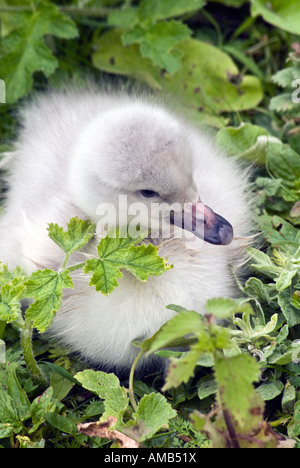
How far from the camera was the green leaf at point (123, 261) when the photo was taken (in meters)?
1.66

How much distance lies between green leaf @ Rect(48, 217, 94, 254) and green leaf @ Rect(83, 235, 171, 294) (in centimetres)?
7

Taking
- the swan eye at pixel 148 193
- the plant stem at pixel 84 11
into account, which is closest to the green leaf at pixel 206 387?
the swan eye at pixel 148 193

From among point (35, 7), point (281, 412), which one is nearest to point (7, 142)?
point (35, 7)

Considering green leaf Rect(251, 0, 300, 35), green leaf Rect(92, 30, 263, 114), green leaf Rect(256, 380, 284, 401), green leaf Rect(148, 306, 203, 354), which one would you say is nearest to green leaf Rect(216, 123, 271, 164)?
green leaf Rect(92, 30, 263, 114)

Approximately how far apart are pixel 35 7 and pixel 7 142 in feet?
1.94

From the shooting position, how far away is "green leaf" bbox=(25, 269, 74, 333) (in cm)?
162

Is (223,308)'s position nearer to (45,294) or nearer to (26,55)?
(45,294)

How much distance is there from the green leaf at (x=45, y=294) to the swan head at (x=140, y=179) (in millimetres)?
275

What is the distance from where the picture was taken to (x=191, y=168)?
73.0 inches

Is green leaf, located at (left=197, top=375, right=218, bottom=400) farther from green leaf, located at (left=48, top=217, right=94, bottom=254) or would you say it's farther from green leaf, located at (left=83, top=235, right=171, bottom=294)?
green leaf, located at (left=48, top=217, right=94, bottom=254)

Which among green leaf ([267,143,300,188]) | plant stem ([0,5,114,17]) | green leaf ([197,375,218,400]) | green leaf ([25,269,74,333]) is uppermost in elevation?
plant stem ([0,5,114,17])

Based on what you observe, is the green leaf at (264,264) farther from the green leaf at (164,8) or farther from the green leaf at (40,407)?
the green leaf at (164,8)

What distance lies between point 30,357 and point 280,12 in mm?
1903

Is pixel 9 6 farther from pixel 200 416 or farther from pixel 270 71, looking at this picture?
pixel 200 416
